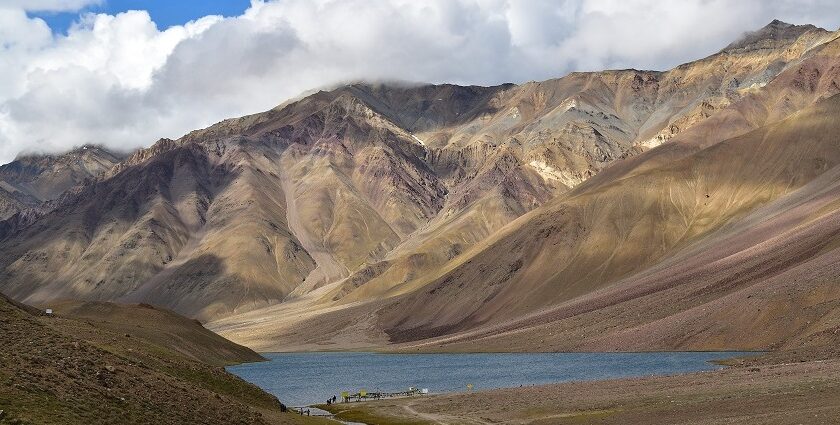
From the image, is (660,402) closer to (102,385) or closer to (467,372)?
(102,385)

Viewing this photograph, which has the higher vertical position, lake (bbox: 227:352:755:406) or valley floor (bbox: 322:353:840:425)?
lake (bbox: 227:352:755:406)

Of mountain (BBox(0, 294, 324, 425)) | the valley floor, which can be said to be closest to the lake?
the valley floor

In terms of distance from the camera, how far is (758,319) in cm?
13788

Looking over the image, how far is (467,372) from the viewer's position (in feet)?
461

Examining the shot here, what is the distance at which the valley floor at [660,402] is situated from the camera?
2186 inches

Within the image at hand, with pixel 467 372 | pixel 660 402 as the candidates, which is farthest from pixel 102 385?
pixel 467 372

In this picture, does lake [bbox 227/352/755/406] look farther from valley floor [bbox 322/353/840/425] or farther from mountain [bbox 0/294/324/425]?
mountain [bbox 0/294/324/425]

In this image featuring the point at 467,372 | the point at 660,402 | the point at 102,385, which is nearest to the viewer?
the point at 102,385

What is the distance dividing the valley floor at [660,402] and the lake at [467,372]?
17.1m

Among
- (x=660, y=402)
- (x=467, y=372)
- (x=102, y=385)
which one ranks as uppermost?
(x=467, y=372)

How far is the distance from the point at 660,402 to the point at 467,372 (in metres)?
74.4

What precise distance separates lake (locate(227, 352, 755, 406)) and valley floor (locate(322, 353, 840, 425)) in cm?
1713

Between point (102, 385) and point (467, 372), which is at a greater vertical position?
point (467, 372)

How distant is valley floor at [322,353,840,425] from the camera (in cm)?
5552
